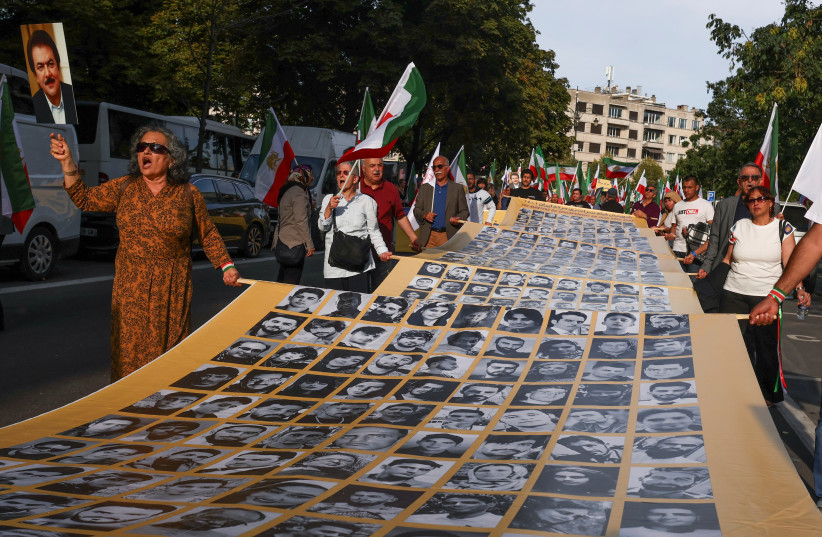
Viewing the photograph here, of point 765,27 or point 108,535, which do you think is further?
point 765,27

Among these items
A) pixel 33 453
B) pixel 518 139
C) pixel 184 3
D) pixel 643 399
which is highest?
pixel 184 3

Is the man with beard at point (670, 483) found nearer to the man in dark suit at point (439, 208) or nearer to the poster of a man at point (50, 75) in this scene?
the poster of a man at point (50, 75)

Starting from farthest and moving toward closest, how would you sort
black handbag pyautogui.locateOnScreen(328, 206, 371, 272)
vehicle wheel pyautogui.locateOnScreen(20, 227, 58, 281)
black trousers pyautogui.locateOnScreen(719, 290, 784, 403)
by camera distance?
vehicle wheel pyautogui.locateOnScreen(20, 227, 58, 281)
black handbag pyautogui.locateOnScreen(328, 206, 371, 272)
black trousers pyautogui.locateOnScreen(719, 290, 784, 403)

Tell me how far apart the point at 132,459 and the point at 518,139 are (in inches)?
1372

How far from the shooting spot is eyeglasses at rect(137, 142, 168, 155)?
4.52 m

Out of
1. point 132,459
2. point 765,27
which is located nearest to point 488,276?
point 132,459

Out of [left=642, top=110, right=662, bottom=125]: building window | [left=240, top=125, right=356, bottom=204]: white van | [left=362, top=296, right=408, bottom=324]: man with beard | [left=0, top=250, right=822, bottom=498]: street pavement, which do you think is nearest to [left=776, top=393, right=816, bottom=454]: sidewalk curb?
[left=0, top=250, right=822, bottom=498]: street pavement

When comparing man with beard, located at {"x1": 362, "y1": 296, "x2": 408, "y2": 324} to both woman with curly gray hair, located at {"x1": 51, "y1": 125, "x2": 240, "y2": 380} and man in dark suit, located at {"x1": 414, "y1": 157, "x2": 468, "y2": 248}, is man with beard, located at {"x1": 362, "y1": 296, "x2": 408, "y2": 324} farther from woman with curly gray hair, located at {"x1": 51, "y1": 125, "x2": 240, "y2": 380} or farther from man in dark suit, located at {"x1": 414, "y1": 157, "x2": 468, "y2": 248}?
man in dark suit, located at {"x1": 414, "y1": 157, "x2": 468, "y2": 248}

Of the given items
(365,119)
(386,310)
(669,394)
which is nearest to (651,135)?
(365,119)

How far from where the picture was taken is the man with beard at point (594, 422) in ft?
10.4

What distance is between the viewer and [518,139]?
36.9 m

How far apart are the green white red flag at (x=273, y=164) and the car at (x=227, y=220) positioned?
6.25 m

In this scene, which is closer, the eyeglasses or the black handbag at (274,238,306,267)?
the eyeglasses

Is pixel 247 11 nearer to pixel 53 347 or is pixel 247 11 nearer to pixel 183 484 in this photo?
pixel 53 347
